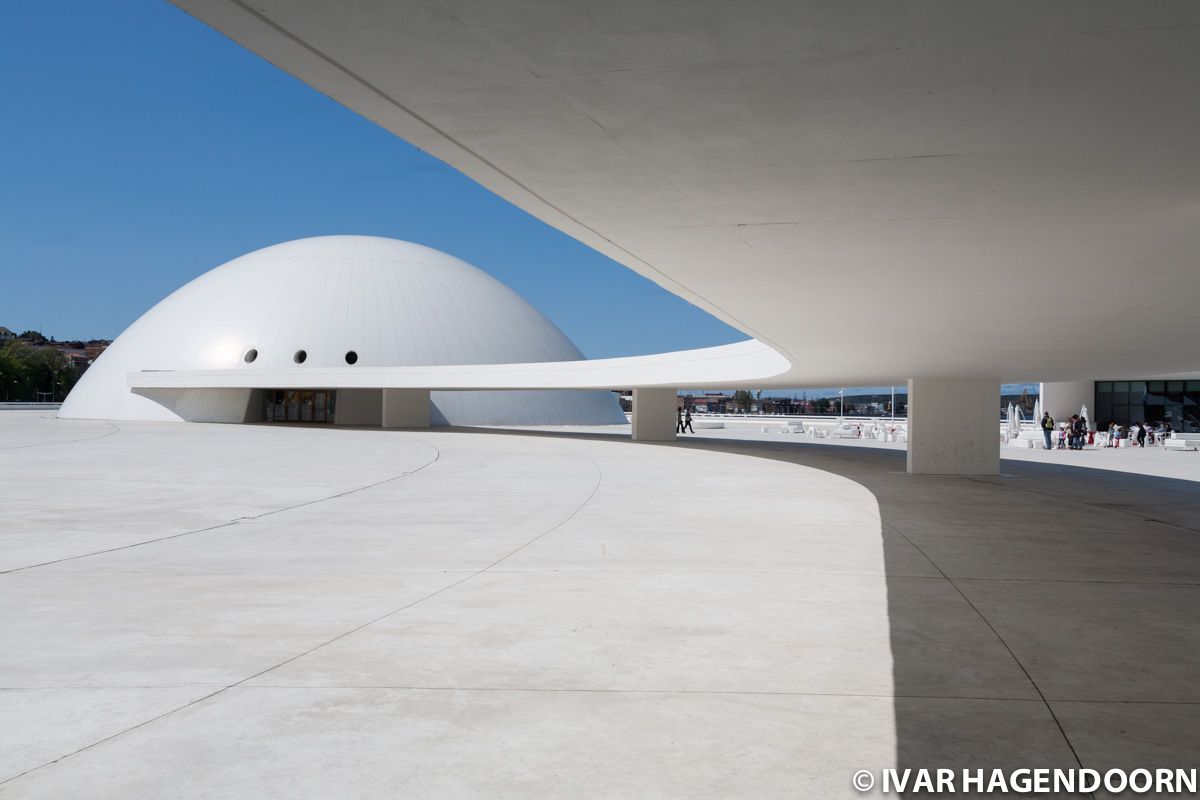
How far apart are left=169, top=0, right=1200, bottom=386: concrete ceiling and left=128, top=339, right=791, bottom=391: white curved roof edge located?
13.3 metres

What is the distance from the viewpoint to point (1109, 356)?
18125 millimetres

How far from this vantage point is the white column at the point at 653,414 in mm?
34688

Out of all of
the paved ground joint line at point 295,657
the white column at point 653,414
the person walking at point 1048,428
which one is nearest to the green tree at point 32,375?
the white column at point 653,414

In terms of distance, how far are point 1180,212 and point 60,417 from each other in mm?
58386

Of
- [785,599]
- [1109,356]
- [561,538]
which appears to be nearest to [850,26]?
[785,599]

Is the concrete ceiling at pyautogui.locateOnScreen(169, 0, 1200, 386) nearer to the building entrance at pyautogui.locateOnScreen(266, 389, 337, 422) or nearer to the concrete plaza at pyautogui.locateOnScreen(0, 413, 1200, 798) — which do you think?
the concrete plaza at pyautogui.locateOnScreen(0, 413, 1200, 798)

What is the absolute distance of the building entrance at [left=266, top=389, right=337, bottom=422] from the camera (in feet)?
172

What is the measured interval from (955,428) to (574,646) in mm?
17802

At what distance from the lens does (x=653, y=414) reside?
114 feet

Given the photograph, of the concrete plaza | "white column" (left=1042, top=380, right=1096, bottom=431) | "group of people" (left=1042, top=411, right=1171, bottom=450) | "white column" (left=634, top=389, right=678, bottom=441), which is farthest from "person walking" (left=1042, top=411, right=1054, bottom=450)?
the concrete plaza

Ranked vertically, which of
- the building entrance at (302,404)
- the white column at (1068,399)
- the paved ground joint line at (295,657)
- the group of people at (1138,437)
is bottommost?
the paved ground joint line at (295,657)

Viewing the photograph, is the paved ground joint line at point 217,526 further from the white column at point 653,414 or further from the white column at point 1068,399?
the white column at point 1068,399

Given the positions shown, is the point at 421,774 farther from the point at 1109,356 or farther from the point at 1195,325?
the point at 1109,356

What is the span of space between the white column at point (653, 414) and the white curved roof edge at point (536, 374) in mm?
2300
